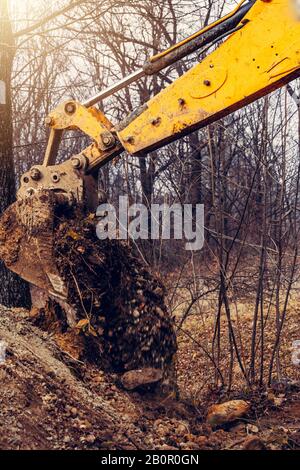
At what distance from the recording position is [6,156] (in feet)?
21.8

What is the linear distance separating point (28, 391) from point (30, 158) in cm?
1153

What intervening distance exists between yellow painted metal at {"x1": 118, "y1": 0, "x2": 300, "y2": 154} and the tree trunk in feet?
8.27

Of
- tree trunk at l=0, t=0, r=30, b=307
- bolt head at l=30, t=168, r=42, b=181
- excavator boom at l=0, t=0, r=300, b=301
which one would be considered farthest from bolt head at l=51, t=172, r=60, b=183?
tree trunk at l=0, t=0, r=30, b=307

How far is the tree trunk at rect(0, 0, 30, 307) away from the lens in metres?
6.38

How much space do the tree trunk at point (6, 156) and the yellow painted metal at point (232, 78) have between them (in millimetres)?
2520

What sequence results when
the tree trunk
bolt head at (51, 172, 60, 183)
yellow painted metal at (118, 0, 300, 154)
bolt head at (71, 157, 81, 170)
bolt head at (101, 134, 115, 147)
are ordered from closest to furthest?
yellow painted metal at (118, 0, 300, 154), bolt head at (101, 134, 115, 147), bolt head at (71, 157, 81, 170), bolt head at (51, 172, 60, 183), the tree trunk

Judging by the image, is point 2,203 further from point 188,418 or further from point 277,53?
point 277,53

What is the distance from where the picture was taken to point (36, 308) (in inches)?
210

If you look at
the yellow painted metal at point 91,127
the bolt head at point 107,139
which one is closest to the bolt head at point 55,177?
the yellow painted metal at point 91,127

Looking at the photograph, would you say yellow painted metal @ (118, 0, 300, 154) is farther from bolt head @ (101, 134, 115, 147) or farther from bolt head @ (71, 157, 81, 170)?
bolt head @ (71, 157, 81, 170)

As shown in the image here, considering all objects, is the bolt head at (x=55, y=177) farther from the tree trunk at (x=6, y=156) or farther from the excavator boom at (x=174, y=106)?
the tree trunk at (x=6, y=156)

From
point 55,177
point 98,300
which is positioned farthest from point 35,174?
point 98,300

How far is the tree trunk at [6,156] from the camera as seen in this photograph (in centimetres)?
638

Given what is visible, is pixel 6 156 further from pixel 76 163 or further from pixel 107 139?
pixel 107 139
